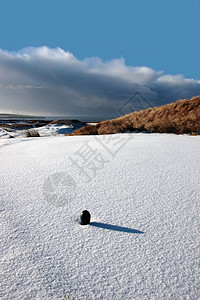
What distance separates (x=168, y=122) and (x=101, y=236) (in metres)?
5.21

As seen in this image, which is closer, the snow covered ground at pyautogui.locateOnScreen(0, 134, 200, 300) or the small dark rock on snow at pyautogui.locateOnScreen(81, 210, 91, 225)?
the snow covered ground at pyautogui.locateOnScreen(0, 134, 200, 300)

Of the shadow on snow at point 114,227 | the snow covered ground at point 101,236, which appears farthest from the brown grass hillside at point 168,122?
the shadow on snow at point 114,227

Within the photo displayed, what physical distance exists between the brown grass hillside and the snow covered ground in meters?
3.90

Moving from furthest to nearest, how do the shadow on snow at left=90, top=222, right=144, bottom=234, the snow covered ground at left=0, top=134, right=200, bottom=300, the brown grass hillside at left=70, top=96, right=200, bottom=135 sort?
the brown grass hillside at left=70, top=96, right=200, bottom=135
the shadow on snow at left=90, top=222, right=144, bottom=234
the snow covered ground at left=0, top=134, right=200, bottom=300

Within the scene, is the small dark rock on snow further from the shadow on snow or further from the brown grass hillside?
the brown grass hillside

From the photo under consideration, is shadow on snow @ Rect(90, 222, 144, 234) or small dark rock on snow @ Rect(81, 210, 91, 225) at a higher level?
small dark rock on snow @ Rect(81, 210, 91, 225)

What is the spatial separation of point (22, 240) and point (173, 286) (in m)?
0.63

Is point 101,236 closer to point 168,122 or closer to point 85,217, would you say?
point 85,217

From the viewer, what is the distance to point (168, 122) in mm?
5375

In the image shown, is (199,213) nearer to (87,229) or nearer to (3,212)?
(87,229)

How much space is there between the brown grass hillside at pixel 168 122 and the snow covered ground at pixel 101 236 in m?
3.90

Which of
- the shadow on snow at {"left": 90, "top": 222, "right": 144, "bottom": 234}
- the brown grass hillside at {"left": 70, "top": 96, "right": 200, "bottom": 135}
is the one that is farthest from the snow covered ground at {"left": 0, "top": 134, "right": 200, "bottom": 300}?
the brown grass hillside at {"left": 70, "top": 96, "right": 200, "bottom": 135}

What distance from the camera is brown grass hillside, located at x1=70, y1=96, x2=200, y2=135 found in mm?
5059

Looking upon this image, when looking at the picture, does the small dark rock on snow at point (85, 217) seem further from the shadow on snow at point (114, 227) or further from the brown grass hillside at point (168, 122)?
the brown grass hillside at point (168, 122)
